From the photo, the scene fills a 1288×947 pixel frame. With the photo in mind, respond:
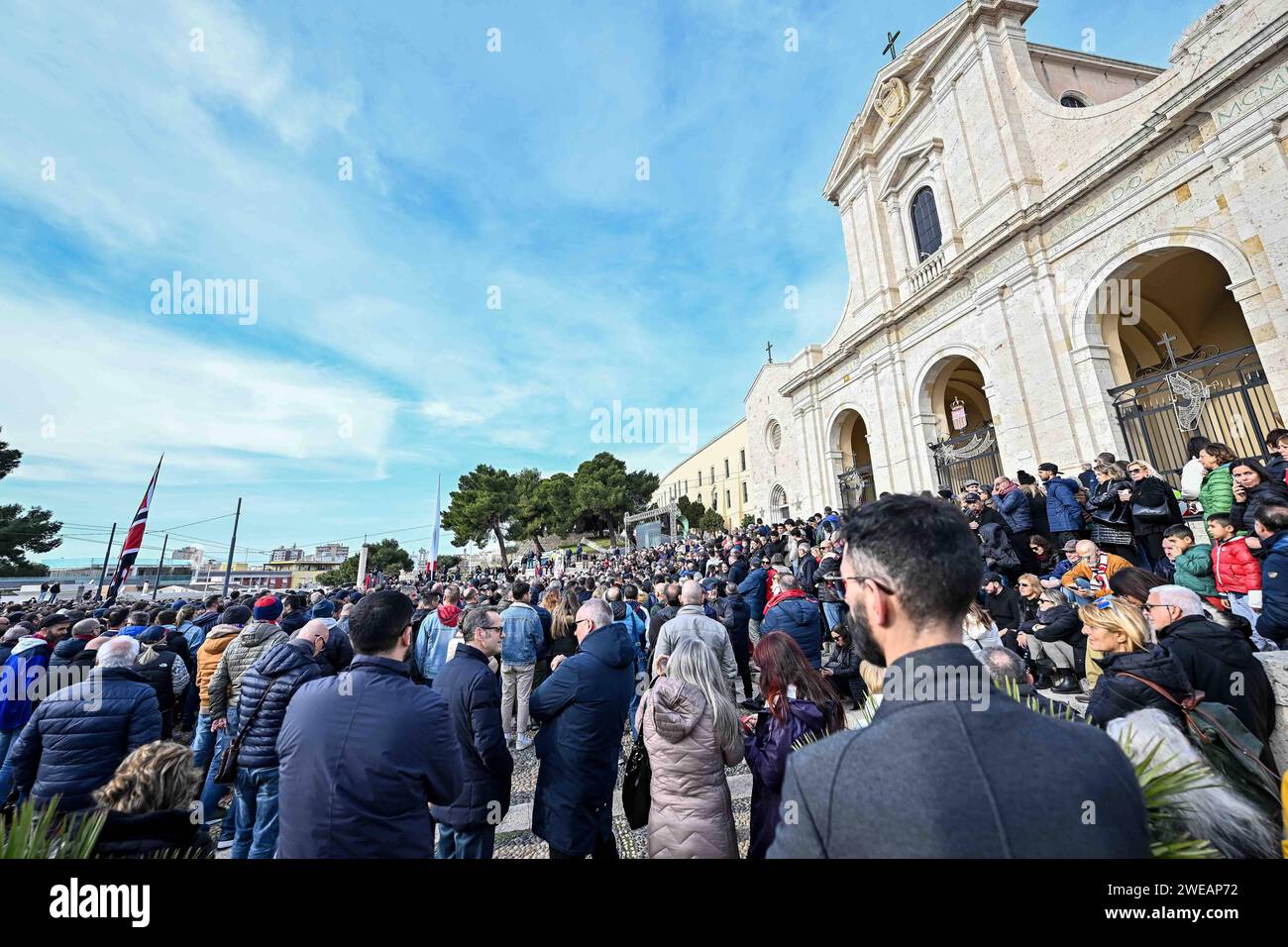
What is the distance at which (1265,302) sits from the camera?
26.0 feet

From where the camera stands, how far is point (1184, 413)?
9016mm

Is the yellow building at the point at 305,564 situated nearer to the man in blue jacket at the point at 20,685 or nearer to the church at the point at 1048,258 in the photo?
the church at the point at 1048,258

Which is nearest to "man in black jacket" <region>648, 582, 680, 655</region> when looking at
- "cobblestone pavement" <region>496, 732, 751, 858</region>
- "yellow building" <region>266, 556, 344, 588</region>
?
"cobblestone pavement" <region>496, 732, 751, 858</region>

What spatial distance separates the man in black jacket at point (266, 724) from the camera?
10.6 ft

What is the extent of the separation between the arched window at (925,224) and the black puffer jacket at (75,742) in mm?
18697

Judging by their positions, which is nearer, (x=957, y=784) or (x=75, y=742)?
(x=957, y=784)

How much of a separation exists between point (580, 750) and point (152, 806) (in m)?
1.84

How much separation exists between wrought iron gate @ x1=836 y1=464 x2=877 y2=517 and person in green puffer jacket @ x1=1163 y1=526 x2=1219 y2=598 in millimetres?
11614

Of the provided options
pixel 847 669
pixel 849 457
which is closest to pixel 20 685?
pixel 847 669

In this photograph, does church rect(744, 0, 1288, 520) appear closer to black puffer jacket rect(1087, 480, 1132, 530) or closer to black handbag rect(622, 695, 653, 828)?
black puffer jacket rect(1087, 480, 1132, 530)

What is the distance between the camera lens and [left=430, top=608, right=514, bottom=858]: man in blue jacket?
2.76 metres

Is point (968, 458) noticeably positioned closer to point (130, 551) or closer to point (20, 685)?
point (20, 685)

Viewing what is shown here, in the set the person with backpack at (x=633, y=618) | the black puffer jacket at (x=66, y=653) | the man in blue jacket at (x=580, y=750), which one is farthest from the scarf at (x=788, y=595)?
the black puffer jacket at (x=66, y=653)
